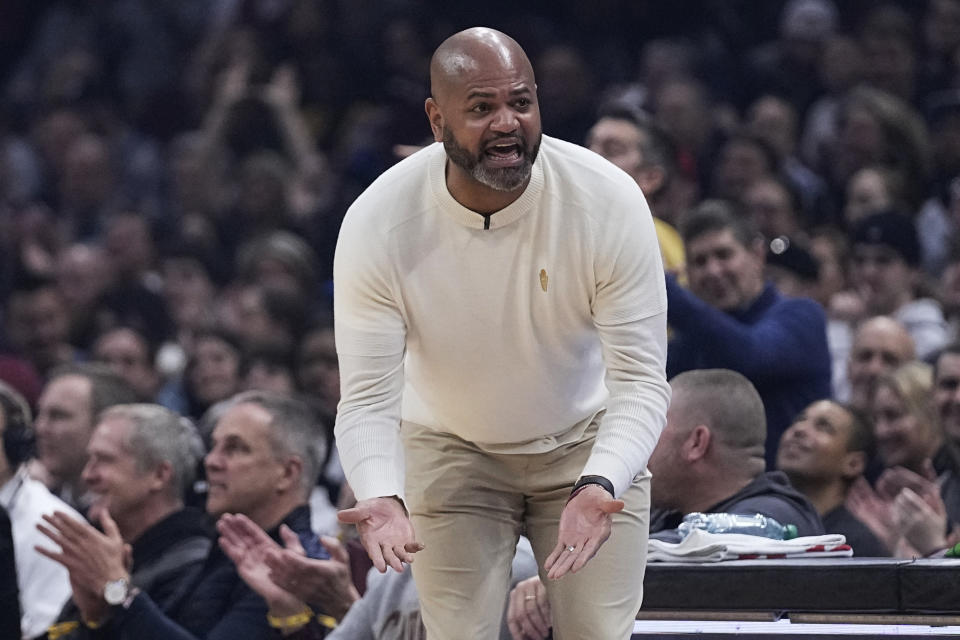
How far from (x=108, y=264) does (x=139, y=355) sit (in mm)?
1242

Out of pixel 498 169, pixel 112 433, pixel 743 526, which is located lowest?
pixel 743 526

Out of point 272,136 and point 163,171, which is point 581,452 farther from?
point 163,171

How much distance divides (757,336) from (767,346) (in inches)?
1.6

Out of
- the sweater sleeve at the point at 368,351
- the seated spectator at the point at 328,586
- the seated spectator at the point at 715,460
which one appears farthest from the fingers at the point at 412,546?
the seated spectator at the point at 715,460

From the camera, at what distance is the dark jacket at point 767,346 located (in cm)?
483

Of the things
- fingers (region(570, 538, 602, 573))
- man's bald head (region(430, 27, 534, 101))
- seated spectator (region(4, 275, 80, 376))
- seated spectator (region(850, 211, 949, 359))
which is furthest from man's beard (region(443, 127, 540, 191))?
seated spectator (region(4, 275, 80, 376))

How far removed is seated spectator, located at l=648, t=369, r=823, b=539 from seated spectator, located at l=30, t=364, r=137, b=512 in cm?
249

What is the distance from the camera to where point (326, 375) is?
6.78 m

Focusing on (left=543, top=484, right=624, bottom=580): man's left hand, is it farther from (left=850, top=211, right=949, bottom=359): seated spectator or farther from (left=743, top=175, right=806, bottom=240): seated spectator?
(left=743, top=175, right=806, bottom=240): seated spectator

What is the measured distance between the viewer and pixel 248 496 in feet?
16.5

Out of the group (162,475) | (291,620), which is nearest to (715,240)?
(291,620)

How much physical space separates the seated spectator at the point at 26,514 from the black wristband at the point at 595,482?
103 inches

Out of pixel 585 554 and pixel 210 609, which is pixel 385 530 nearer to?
pixel 585 554

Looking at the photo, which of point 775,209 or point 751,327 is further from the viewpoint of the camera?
point 775,209
